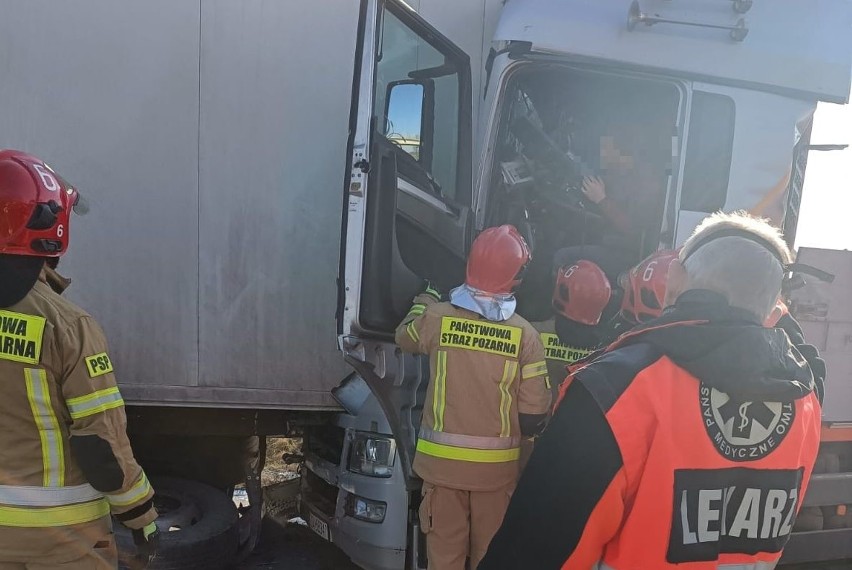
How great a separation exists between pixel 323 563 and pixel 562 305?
1989mm

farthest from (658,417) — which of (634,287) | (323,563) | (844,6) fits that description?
(844,6)

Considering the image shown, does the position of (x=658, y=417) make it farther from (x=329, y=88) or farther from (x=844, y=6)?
(x=844, y=6)

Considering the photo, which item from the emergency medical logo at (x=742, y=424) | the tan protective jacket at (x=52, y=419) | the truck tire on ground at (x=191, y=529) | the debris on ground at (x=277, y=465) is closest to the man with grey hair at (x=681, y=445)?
the emergency medical logo at (x=742, y=424)

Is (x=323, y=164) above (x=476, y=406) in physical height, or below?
above

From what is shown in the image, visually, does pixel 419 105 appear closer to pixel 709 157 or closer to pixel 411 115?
pixel 411 115

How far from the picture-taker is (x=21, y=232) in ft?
6.23

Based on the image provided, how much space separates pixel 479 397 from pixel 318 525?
3.88 feet

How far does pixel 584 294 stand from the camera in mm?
3000

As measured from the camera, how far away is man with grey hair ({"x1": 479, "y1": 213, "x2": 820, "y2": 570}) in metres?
1.19

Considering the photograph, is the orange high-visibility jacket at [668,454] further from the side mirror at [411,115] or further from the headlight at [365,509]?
the side mirror at [411,115]

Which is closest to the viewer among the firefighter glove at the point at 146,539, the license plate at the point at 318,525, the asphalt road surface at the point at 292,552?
the firefighter glove at the point at 146,539

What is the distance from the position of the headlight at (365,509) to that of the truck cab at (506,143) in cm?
2

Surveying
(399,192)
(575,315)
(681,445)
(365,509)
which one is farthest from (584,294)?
(681,445)

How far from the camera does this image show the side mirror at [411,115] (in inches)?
121
